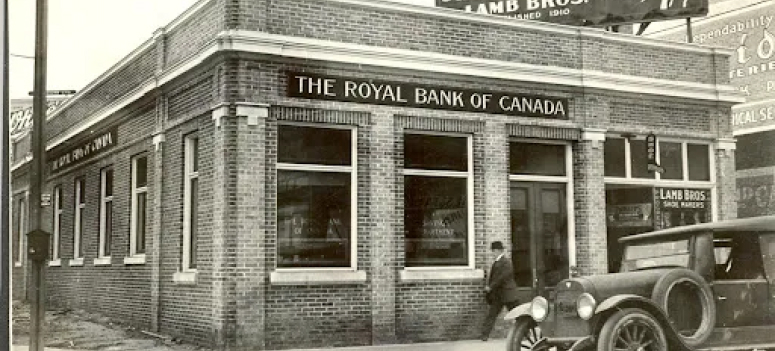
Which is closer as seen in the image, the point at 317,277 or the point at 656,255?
the point at 656,255

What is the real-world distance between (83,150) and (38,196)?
3.51 m

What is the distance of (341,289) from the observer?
9.79 metres

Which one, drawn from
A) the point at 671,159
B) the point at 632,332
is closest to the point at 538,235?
the point at 671,159

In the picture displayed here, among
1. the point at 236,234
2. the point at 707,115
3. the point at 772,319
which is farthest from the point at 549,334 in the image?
the point at 707,115

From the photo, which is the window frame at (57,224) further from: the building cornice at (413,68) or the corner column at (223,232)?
the corner column at (223,232)

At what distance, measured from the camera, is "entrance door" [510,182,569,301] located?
10.4 m

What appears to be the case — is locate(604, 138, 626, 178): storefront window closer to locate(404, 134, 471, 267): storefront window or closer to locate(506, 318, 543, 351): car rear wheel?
locate(404, 134, 471, 267): storefront window

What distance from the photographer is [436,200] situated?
34.3 ft

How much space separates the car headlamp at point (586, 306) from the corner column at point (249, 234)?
12.2 feet

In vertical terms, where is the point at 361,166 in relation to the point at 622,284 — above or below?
above

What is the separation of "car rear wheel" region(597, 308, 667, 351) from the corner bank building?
353 centimetres

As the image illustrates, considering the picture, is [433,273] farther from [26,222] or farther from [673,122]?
[26,222]

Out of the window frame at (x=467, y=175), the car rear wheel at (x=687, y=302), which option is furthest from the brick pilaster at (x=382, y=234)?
the car rear wheel at (x=687, y=302)

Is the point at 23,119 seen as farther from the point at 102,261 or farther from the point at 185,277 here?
the point at 102,261
